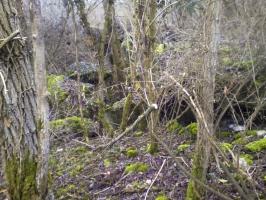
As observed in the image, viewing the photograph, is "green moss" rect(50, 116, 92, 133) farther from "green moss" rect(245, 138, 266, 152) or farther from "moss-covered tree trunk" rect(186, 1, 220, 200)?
"moss-covered tree trunk" rect(186, 1, 220, 200)

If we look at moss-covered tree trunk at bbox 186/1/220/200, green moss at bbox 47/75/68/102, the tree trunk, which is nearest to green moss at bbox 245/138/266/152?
moss-covered tree trunk at bbox 186/1/220/200

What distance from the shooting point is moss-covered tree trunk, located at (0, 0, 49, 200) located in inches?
155

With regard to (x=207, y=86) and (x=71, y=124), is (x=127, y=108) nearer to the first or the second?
(x=71, y=124)

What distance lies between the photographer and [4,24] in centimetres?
391

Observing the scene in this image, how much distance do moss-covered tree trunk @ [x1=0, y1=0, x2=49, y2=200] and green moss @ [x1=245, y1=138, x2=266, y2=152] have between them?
2608mm

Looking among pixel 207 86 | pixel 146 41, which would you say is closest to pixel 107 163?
pixel 146 41

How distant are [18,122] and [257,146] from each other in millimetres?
2940

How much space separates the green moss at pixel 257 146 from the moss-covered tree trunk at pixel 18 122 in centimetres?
261

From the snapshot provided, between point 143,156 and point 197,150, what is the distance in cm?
175

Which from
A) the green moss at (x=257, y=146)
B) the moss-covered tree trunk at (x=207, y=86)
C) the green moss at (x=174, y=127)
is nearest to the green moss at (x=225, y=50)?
the green moss at (x=174, y=127)

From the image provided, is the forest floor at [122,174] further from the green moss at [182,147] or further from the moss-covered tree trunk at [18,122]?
the moss-covered tree trunk at [18,122]

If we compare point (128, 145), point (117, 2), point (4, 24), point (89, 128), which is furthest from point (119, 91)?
point (4, 24)

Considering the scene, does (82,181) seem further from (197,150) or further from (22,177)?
(197,150)

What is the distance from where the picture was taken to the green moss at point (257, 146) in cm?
524
